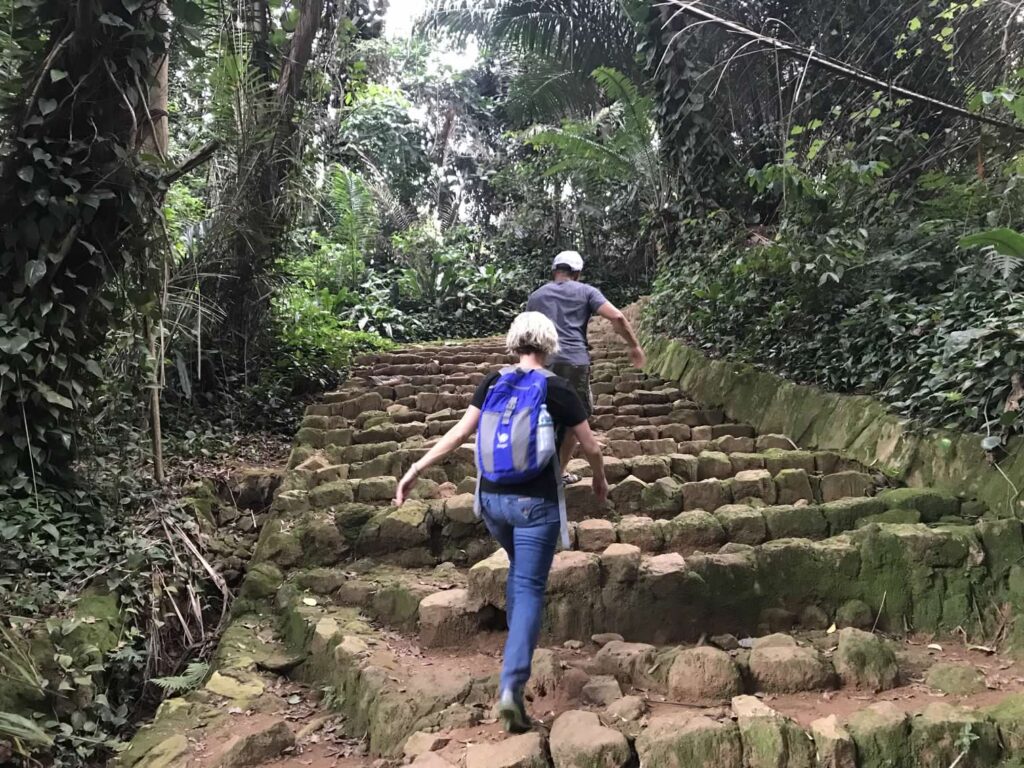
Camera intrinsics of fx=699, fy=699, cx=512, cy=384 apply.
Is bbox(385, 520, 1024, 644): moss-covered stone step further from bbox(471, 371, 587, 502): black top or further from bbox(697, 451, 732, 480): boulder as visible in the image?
bbox(697, 451, 732, 480): boulder

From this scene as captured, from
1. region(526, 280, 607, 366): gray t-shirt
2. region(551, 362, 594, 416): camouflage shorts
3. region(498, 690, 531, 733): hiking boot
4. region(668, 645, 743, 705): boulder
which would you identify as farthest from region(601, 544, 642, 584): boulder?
region(526, 280, 607, 366): gray t-shirt

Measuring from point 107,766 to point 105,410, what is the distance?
253cm

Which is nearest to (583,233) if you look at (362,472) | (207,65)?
(207,65)

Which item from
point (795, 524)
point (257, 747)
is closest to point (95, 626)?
point (257, 747)

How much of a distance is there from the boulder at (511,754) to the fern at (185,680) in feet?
5.37

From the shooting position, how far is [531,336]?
105 inches

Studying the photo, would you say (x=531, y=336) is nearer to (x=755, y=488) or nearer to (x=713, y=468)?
(x=755, y=488)

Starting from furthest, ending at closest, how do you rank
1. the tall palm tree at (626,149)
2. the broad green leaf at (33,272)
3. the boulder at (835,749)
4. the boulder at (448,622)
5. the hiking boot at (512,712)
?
the tall palm tree at (626,149), the broad green leaf at (33,272), the boulder at (448,622), the hiking boot at (512,712), the boulder at (835,749)

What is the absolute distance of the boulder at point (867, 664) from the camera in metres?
2.73

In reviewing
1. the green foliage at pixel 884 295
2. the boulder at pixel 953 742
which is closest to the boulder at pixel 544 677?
the boulder at pixel 953 742

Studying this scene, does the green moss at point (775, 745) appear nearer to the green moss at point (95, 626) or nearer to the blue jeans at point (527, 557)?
the blue jeans at point (527, 557)

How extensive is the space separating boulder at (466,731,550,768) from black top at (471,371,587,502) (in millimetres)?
797

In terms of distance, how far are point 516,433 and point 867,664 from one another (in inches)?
66.6

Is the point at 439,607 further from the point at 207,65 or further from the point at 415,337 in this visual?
the point at 415,337
